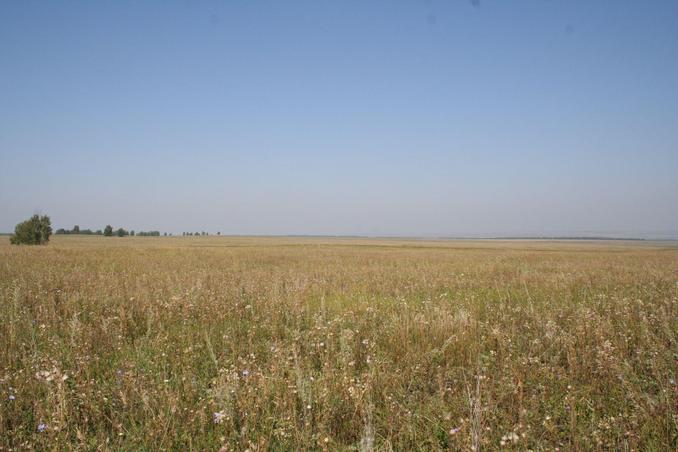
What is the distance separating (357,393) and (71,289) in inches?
368

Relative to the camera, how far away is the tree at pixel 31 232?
5634cm

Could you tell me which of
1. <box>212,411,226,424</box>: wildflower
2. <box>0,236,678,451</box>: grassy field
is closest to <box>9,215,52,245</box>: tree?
<box>0,236,678,451</box>: grassy field

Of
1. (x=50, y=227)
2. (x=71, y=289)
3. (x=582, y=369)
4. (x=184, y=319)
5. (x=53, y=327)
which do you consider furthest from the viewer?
(x=50, y=227)

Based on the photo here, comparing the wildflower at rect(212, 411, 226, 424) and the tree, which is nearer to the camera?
the wildflower at rect(212, 411, 226, 424)

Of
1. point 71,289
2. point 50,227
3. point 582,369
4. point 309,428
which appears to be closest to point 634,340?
point 582,369

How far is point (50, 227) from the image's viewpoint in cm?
6031

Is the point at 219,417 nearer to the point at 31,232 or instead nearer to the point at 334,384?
the point at 334,384

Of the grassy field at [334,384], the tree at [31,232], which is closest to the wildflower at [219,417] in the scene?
the grassy field at [334,384]

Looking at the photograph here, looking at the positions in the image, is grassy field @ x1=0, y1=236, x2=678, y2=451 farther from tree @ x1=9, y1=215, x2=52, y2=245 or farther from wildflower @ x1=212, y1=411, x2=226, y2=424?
tree @ x1=9, y1=215, x2=52, y2=245

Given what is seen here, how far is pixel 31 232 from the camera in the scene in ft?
186

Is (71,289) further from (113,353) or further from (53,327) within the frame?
(113,353)

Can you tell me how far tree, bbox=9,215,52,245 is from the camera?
2218 inches

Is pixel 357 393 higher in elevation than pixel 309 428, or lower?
higher

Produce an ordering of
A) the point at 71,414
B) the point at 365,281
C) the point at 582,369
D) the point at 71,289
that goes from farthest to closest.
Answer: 1. the point at 365,281
2. the point at 71,289
3. the point at 582,369
4. the point at 71,414
